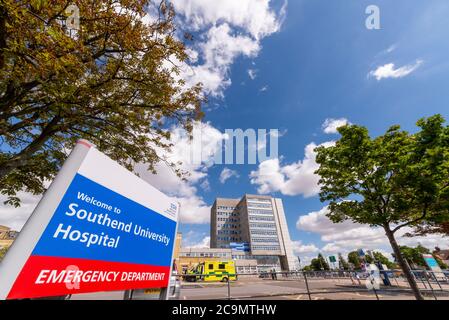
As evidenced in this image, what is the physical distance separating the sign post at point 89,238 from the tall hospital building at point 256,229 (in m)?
76.4

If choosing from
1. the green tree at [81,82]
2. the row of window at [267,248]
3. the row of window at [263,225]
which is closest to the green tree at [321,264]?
the row of window at [267,248]

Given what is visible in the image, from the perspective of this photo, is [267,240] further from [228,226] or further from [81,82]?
[81,82]

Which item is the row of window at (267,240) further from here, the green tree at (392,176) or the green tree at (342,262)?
the green tree at (392,176)

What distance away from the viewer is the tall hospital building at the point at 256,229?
73688mm

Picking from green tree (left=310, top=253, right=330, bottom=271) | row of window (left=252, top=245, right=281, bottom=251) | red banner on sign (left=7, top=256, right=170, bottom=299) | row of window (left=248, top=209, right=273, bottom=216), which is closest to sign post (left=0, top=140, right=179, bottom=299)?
red banner on sign (left=7, top=256, right=170, bottom=299)

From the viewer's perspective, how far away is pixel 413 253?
64562mm

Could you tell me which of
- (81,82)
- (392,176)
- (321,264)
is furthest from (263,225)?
(81,82)

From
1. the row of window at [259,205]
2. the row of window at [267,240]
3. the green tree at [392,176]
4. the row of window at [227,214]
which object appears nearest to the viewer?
the green tree at [392,176]

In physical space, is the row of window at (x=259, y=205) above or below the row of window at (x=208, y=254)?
above

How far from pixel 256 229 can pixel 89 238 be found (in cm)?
8325

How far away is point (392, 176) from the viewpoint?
9.18 meters

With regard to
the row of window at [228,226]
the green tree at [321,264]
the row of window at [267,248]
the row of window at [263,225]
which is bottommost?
A: the green tree at [321,264]
